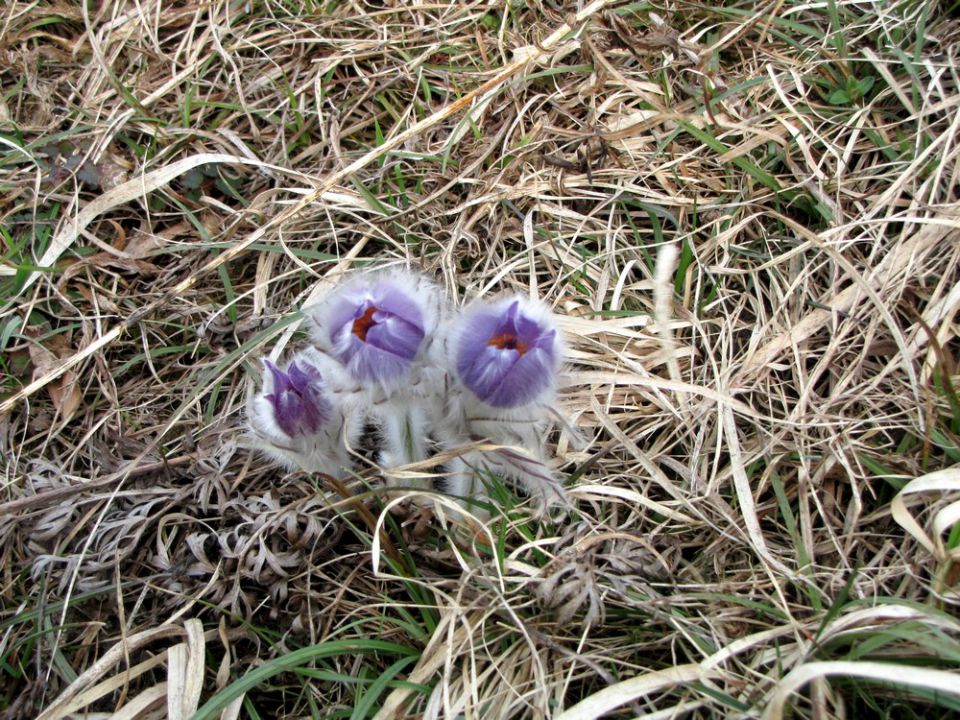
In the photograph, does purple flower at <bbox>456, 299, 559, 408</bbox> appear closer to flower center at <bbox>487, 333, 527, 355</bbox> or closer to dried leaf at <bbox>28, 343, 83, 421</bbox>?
flower center at <bbox>487, 333, 527, 355</bbox>

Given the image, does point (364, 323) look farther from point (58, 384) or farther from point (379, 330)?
point (58, 384)

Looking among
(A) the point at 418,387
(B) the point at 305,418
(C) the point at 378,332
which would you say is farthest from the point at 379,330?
(B) the point at 305,418

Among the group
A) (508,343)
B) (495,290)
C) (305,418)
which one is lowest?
(495,290)

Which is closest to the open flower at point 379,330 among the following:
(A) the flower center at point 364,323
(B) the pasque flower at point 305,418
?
(A) the flower center at point 364,323

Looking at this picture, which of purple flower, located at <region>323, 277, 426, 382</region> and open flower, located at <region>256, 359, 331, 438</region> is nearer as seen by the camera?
purple flower, located at <region>323, 277, 426, 382</region>

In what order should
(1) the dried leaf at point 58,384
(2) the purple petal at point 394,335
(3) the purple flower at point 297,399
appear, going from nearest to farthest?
1. (2) the purple petal at point 394,335
2. (3) the purple flower at point 297,399
3. (1) the dried leaf at point 58,384

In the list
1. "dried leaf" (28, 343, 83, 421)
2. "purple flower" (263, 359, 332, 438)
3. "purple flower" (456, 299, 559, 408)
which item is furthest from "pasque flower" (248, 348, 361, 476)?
"dried leaf" (28, 343, 83, 421)

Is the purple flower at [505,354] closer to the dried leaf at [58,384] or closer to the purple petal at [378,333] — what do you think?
the purple petal at [378,333]
